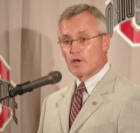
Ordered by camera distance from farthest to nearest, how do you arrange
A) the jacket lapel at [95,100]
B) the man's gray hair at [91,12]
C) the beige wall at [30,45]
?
1. the beige wall at [30,45]
2. the man's gray hair at [91,12]
3. the jacket lapel at [95,100]

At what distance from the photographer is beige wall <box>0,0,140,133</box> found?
1.40 meters

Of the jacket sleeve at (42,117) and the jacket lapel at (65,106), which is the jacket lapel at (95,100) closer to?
the jacket lapel at (65,106)

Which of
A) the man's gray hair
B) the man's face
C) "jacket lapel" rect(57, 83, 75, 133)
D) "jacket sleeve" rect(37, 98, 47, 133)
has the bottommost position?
"jacket sleeve" rect(37, 98, 47, 133)

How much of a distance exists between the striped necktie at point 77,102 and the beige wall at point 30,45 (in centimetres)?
16

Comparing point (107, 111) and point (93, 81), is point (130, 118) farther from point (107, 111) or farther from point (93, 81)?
point (93, 81)

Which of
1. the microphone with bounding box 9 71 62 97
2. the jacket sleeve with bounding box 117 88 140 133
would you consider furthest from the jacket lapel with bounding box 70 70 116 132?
the microphone with bounding box 9 71 62 97

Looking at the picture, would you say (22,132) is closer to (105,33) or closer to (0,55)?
(0,55)

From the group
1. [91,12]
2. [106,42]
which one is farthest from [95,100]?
[91,12]

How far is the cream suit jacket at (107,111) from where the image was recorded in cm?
102

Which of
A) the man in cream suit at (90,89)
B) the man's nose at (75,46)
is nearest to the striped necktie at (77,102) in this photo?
the man in cream suit at (90,89)

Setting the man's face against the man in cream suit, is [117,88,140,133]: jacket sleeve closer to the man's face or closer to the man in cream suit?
the man in cream suit

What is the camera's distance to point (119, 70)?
130 centimetres

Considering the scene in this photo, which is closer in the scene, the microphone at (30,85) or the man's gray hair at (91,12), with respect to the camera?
the microphone at (30,85)

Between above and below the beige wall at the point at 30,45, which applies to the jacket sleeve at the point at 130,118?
below
